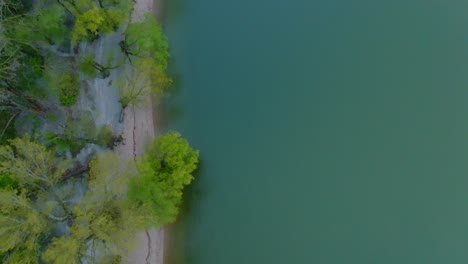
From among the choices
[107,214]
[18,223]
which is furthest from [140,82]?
[18,223]

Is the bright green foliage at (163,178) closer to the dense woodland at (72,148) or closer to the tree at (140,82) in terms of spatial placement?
the dense woodland at (72,148)

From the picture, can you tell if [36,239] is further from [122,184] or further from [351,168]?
[351,168]

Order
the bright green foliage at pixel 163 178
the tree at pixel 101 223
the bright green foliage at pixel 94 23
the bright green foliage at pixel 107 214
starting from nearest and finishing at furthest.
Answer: the tree at pixel 101 223, the bright green foliage at pixel 107 214, the bright green foliage at pixel 163 178, the bright green foliage at pixel 94 23

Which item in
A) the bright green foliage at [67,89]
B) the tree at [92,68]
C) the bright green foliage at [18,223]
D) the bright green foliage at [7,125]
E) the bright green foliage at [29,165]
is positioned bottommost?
the bright green foliage at [18,223]

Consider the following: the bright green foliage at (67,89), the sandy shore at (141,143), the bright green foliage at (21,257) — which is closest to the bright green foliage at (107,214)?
the sandy shore at (141,143)

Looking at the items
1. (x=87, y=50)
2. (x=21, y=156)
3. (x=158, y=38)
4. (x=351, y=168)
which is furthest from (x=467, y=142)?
(x=21, y=156)

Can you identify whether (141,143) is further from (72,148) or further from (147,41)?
(147,41)

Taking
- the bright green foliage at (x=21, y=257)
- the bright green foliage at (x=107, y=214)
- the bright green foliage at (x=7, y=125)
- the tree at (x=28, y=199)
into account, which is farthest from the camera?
the bright green foliage at (x=7, y=125)
